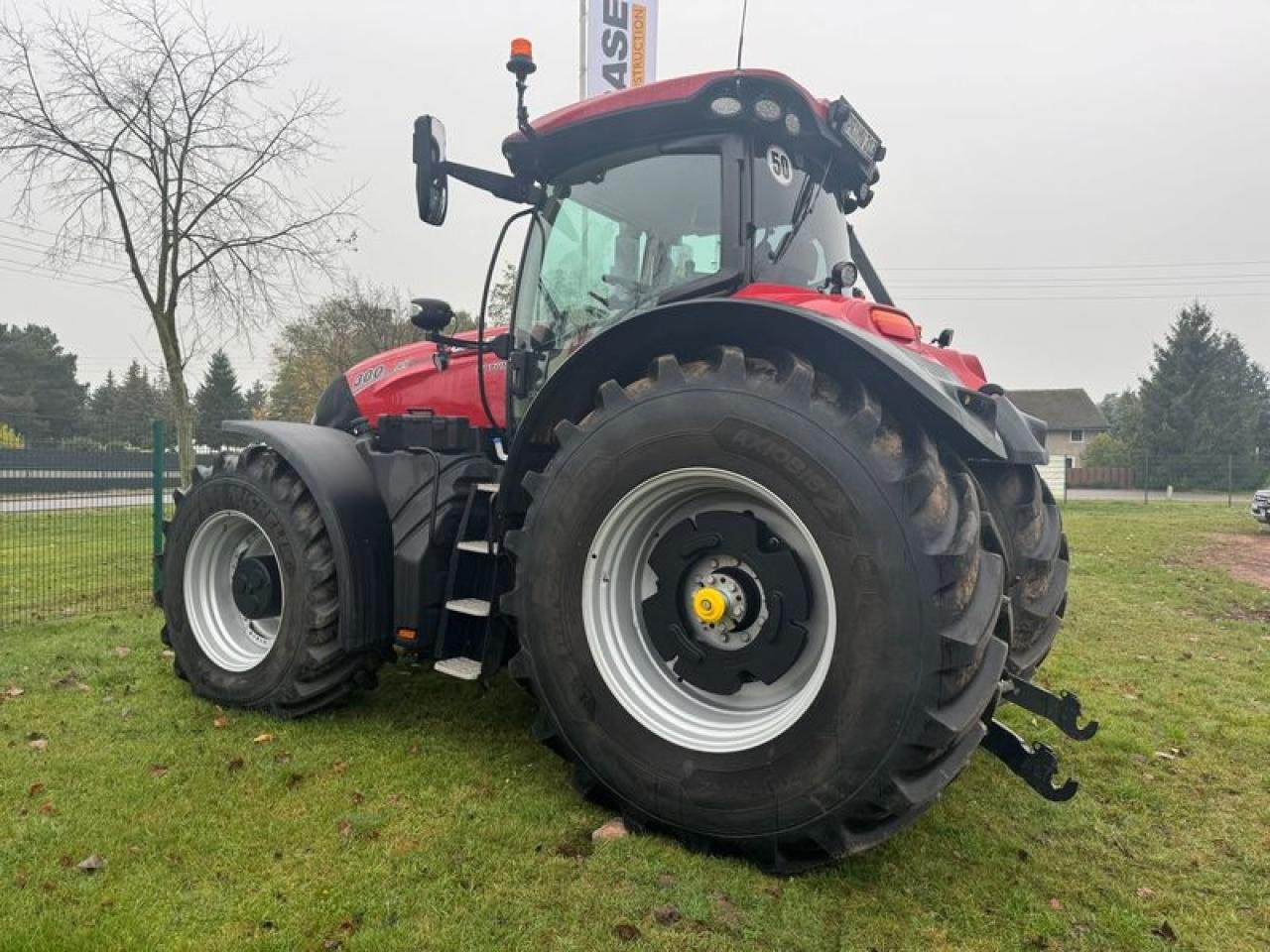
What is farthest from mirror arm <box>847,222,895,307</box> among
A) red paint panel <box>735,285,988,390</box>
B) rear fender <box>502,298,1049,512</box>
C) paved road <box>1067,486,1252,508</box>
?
paved road <box>1067,486,1252,508</box>

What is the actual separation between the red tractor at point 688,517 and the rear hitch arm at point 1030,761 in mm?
12

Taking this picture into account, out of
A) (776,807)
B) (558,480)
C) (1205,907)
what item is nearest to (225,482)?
(558,480)

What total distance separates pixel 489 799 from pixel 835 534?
5.57ft

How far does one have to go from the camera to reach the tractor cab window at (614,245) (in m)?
3.32

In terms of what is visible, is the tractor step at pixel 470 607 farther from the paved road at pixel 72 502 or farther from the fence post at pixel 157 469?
the paved road at pixel 72 502

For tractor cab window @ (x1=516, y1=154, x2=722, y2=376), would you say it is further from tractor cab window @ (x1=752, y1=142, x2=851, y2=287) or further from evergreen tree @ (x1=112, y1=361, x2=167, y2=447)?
evergreen tree @ (x1=112, y1=361, x2=167, y2=447)

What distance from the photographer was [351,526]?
12.2 feet

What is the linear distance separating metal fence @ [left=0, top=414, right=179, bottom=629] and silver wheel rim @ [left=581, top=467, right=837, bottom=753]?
18.6ft

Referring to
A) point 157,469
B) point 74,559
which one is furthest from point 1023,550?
point 74,559

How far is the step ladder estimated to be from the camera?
3365 millimetres

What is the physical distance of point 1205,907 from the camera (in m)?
2.54

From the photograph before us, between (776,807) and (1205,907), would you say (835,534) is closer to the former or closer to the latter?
(776,807)

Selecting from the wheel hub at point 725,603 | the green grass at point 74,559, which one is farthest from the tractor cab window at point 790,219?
the green grass at point 74,559

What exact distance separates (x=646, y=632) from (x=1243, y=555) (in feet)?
43.4
